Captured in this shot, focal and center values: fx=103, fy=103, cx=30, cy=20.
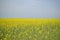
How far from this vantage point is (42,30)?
5.20 feet

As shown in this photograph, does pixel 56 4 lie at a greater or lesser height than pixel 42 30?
greater

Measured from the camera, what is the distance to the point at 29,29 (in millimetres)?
1604

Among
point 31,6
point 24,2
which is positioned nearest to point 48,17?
point 31,6

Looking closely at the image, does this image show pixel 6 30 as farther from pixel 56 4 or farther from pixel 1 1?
pixel 56 4

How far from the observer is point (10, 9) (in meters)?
1.67

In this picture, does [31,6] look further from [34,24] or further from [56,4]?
[56,4]

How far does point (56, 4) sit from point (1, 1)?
0.88m

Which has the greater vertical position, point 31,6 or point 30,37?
point 31,6

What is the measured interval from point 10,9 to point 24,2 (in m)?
0.25

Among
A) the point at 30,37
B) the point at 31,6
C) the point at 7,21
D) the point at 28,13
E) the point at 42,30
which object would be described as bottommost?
the point at 30,37

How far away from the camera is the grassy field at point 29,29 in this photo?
157 centimetres

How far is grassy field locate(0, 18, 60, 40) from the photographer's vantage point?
1.57 metres

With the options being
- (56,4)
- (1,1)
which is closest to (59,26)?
(56,4)

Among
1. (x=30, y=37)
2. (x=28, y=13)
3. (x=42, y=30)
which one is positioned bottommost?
(x=30, y=37)
